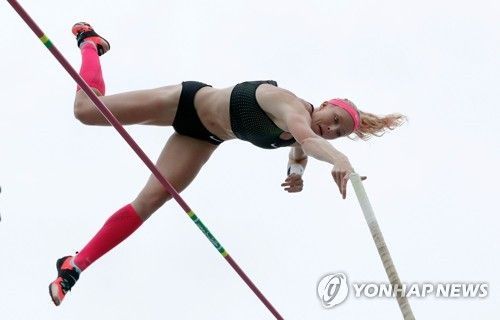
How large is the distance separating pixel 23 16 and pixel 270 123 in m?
2.14

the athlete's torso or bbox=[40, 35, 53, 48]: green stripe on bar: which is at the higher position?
bbox=[40, 35, 53, 48]: green stripe on bar

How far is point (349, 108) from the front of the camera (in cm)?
716

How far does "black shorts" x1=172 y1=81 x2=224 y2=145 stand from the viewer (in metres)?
7.27

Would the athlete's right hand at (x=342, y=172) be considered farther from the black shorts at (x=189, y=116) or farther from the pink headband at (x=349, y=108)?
the black shorts at (x=189, y=116)

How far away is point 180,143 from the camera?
7.47 m

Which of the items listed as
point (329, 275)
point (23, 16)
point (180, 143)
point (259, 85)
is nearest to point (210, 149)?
point (180, 143)

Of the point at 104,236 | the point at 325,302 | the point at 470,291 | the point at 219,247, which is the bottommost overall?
the point at 470,291

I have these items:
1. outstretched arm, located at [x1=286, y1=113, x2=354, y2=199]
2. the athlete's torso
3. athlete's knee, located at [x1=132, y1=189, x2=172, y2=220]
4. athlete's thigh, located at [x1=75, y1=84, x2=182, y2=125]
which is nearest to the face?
the athlete's torso

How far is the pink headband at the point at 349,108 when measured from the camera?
714 cm

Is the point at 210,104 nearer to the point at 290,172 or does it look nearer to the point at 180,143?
Result: the point at 180,143

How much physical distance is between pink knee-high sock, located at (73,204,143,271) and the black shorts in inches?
30.0

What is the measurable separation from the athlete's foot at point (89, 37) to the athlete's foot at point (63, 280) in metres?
1.68

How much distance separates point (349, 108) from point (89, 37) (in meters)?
2.15

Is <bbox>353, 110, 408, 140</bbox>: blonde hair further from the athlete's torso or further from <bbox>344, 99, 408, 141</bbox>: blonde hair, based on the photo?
the athlete's torso
